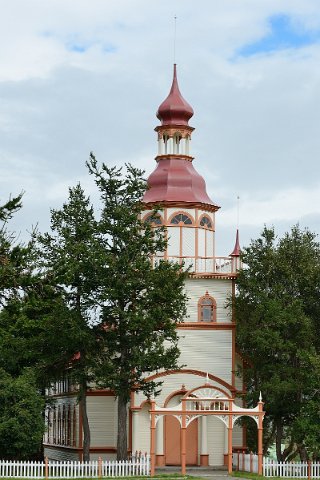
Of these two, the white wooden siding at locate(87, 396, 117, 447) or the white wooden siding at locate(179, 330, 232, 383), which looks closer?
the white wooden siding at locate(179, 330, 232, 383)

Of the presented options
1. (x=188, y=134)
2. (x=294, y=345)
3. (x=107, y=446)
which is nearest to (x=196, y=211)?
(x=188, y=134)

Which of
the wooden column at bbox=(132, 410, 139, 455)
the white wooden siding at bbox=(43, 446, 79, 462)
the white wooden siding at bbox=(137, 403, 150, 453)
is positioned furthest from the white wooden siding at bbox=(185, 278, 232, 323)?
the white wooden siding at bbox=(43, 446, 79, 462)

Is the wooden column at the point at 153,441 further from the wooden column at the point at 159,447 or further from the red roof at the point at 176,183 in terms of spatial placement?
the red roof at the point at 176,183

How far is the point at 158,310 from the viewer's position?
1957 inches

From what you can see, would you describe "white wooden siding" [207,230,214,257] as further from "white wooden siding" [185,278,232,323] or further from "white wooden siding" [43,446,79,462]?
"white wooden siding" [43,446,79,462]

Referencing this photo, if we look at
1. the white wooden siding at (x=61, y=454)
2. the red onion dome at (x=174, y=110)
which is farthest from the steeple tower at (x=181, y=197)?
the white wooden siding at (x=61, y=454)

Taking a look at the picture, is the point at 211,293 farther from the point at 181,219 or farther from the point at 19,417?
the point at 19,417

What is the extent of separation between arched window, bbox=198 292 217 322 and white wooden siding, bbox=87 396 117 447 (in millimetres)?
6265

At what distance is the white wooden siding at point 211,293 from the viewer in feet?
178

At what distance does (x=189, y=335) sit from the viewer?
53969 mm

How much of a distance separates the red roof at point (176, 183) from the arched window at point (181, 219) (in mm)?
791

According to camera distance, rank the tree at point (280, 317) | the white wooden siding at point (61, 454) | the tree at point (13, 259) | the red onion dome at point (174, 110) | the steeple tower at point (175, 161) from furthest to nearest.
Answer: the white wooden siding at point (61, 454)
the red onion dome at point (174, 110)
the steeple tower at point (175, 161)
the tree at point (280, 317)
the tree at point (13, 259)

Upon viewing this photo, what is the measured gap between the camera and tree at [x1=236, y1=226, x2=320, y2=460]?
53.7 meters

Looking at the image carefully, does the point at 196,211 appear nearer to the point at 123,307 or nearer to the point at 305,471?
the point at 123,307
